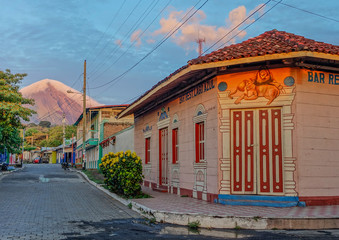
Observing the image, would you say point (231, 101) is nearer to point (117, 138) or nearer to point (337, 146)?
point (337, 146)

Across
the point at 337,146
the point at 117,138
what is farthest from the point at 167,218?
the point at 117,138

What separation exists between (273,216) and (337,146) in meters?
3.65

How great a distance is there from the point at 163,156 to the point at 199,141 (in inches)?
154

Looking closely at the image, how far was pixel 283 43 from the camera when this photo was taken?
389 inches

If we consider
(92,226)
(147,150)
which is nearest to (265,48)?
(92,226)

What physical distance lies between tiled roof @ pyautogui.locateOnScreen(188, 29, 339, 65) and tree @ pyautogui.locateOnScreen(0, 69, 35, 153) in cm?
1691

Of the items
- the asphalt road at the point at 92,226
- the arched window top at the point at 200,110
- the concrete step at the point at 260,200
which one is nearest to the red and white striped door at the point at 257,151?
the concrete step at the point at 260,200

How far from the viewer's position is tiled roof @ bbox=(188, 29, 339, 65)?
896cm

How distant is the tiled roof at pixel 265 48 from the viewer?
8961 mm

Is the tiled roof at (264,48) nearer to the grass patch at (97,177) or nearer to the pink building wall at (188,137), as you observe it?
the pink building wall at (188,137)

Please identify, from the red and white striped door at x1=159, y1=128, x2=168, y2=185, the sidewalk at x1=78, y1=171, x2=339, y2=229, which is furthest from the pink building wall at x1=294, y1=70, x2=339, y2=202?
the red and white striped door at x1=159, y1=128, x2=168, y2=185

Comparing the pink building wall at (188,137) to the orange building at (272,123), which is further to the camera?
the pink building wall at (188,137)

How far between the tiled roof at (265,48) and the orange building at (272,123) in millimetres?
25

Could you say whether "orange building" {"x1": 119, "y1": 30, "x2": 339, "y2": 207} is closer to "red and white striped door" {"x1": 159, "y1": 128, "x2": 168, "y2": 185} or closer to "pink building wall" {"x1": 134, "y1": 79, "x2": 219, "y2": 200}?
"pink building wall" {"x1": 134, "y1": 79, "x2": 219, "y2": 200}
